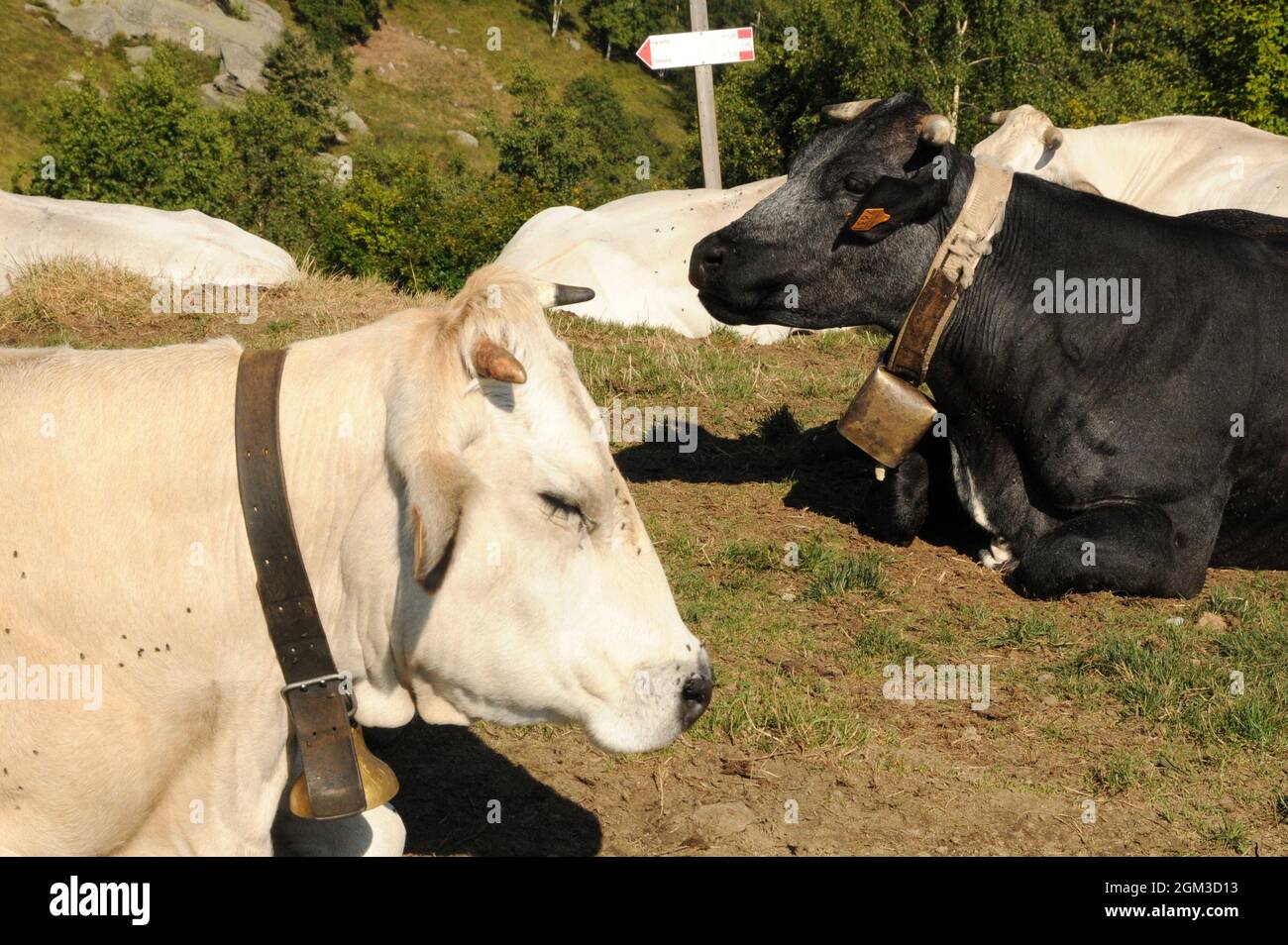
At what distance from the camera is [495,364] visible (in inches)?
102

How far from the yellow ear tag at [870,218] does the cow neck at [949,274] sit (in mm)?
347

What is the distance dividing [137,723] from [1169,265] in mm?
4941

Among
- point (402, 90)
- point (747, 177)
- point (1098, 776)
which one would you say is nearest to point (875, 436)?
point (1098, 776)

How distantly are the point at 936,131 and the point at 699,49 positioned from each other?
7047 mm

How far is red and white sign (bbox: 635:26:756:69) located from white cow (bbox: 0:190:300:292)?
12.7ft

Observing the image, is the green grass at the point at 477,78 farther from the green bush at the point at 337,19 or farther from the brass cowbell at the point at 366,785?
the brass cowbell at the point at 366,785

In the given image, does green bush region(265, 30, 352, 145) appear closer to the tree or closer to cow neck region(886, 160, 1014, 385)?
the tree

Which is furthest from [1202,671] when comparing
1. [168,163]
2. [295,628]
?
[168,163]

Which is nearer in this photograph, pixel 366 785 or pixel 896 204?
pixel 366 785

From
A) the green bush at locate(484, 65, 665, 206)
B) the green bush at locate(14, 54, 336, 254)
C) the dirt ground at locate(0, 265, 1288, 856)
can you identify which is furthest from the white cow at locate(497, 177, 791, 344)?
the green bush at locate(484, 65, 665, 206)

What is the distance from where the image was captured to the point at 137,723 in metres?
2.81

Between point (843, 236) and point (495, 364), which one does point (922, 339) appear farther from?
point (495, 364)

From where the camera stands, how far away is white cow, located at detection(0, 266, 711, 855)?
9.02ft

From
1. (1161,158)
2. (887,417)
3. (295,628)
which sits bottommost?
(887,417)
